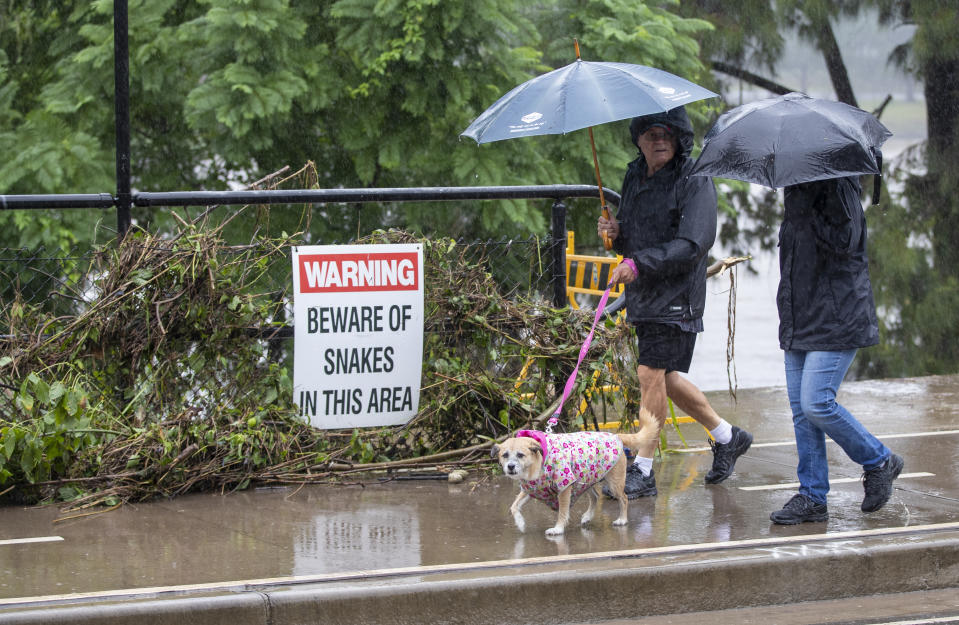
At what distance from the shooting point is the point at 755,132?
5395 millimetres

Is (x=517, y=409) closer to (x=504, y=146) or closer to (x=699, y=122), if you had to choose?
(x=504, y=146)

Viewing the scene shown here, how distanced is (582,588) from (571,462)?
71 centimetres

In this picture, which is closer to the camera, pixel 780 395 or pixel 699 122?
pixel 780 395

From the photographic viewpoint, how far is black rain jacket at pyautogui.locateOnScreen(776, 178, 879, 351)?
5453mm

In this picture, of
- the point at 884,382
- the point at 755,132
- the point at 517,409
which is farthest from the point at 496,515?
the point at 884,382

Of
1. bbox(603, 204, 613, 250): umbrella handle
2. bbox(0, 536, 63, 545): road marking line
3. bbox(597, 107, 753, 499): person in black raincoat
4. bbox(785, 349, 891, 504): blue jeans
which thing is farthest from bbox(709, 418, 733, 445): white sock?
bbox(0, 536, 63, 545): road marking line

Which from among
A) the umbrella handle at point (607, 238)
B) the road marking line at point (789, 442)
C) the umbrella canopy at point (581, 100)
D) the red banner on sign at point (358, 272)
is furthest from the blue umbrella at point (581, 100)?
the road marking line at point (789, 442)

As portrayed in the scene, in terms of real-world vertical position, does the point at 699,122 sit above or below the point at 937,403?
above

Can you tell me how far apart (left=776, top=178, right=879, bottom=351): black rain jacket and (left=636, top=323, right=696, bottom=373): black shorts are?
2.17 feet

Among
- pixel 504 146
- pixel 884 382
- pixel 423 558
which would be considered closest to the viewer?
pixel 423 558

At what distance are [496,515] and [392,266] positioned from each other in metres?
1.68

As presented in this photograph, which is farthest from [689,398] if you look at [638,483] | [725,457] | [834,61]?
[834,61]

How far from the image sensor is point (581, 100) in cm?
574

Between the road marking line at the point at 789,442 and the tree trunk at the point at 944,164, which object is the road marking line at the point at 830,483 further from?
the tree trunk at the point at 944,164
